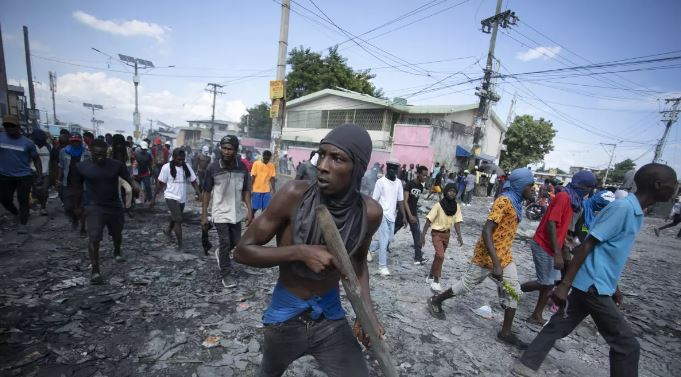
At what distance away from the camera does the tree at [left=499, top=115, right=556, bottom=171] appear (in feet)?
101

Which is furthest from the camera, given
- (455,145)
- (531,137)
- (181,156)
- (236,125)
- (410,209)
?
(236,125)

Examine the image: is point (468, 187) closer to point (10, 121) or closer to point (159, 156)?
point (159, 156)

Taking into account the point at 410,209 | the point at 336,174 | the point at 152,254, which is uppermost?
the point at 336,174

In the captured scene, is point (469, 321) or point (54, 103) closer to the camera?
point (469, 321)

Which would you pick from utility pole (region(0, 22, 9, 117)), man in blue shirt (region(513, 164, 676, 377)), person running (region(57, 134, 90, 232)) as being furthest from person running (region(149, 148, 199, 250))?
utility pole (region(0, 22, 9, 117))

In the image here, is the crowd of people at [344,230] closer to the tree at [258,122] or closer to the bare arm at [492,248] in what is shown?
the bare arm at [492,248]

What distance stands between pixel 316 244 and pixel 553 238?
3.47m

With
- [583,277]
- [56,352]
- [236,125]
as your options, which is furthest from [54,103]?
[583,277]

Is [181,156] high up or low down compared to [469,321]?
up

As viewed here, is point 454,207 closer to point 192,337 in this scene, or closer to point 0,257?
point 192,337

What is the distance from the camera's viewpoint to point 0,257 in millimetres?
4594

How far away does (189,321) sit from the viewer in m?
3.49

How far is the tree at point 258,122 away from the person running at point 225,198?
45.6 metres

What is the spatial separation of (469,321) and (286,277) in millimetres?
3471
